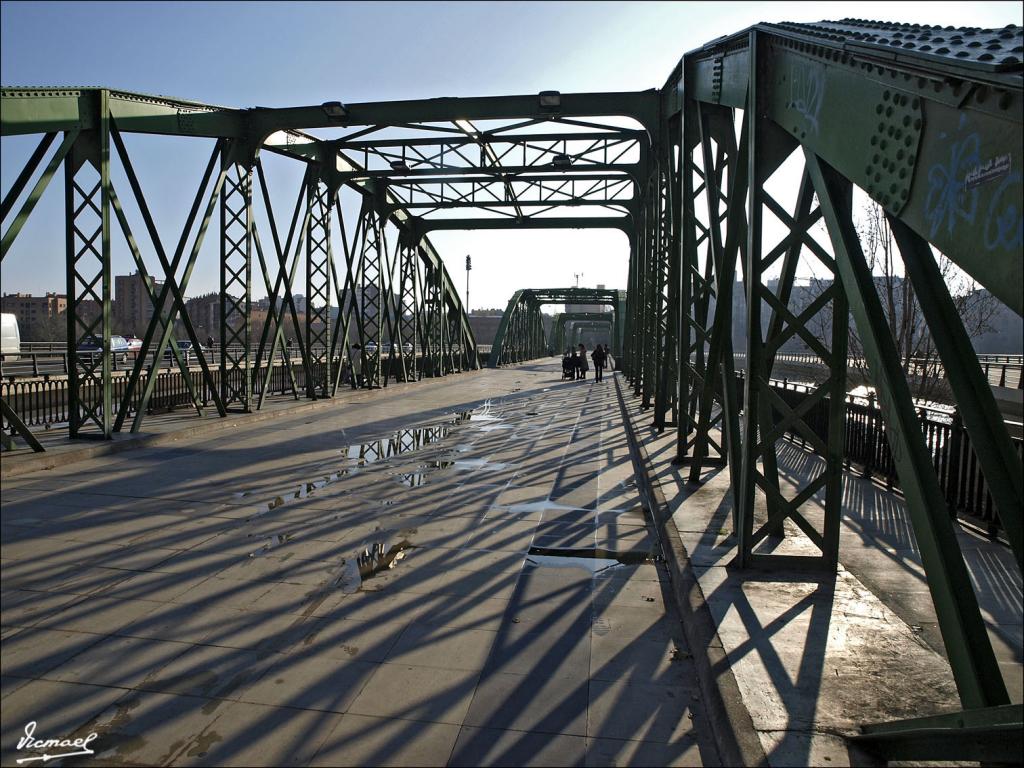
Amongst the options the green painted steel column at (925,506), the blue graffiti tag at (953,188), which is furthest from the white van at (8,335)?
the blue graffiti tag at (953,188)

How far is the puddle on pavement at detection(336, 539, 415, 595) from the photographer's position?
17.0 ft

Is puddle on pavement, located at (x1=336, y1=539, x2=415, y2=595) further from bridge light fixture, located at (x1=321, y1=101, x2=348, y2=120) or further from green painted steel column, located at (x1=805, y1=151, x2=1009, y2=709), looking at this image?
bridge light fixture, located at (x1=321, y1=101, x2=348, y2=120)

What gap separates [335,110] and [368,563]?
1086 centimetres

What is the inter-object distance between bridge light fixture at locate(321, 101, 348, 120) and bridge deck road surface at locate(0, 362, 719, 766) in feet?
26.2

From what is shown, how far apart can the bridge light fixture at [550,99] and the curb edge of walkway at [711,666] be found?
31.8ft

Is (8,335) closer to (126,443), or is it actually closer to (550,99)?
(126,443)

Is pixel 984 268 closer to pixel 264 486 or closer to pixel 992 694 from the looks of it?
pixel 992 694

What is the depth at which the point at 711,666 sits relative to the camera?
3.62m

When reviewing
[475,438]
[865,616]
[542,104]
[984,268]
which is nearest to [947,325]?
[984,268]

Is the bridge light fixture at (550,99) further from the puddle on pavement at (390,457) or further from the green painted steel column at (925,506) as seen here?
the green painted steel column at (925,506)

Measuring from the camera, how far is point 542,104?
44.9 feet

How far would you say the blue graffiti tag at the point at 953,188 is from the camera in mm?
2314

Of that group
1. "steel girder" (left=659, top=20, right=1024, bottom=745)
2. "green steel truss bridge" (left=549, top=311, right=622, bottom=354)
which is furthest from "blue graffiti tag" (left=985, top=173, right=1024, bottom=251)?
"green steel truss bridge" (left=549, top=311, right=622, bottom=354)

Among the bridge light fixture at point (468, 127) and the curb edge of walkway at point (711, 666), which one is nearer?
the curb edge of walkway at point (711, 666)
